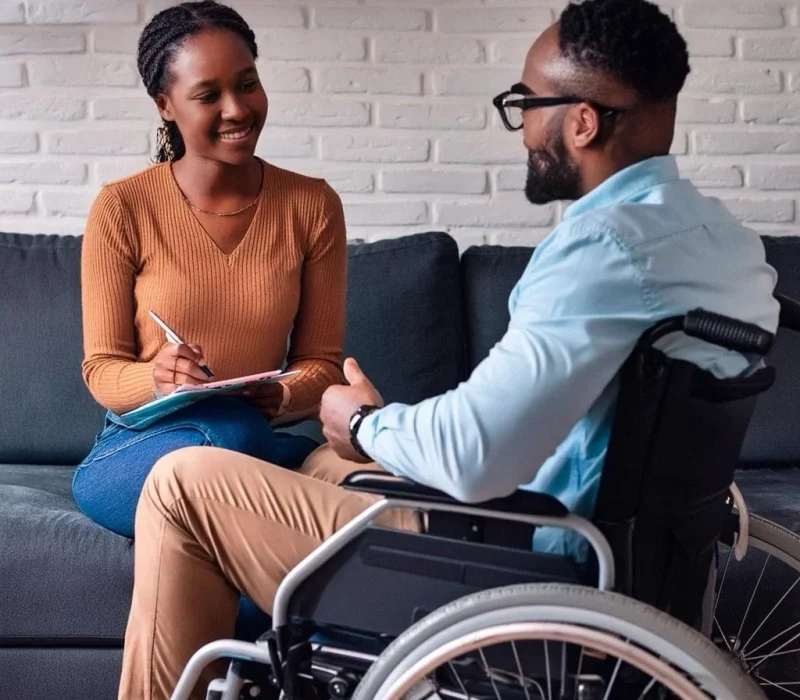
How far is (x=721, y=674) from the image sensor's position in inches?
42.1

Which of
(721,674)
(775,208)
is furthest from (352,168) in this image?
(721,674)

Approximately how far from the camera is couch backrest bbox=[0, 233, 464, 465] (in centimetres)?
229

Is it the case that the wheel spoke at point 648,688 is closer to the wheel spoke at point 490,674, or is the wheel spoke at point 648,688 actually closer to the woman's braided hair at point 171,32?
the wheel spoke at point 490,674

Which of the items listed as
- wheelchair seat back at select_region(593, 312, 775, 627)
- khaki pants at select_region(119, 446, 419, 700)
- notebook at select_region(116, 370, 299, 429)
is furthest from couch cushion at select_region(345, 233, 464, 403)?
wheelchair seat back at select_region(593, 312, 775, 627)

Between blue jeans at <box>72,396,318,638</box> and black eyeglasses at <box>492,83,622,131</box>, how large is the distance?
2.05ft

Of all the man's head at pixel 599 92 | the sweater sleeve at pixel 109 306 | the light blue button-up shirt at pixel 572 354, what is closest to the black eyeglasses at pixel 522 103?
the man's head at pixel 599 92

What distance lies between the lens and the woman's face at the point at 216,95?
6.34 feet

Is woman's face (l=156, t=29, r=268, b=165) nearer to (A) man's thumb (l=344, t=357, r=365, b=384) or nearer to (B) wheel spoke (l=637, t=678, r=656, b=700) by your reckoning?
(A) man's thumb (l=344, t=357, r=365, b=384)

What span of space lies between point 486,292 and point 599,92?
3.61 feet

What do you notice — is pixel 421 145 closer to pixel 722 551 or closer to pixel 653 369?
pixel 722 551

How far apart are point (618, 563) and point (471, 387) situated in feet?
0.80

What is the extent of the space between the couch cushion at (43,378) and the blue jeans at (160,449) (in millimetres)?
498

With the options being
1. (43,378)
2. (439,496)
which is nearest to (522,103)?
(439,496)

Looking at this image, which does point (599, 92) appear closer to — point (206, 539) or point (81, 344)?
point (206, 539)
